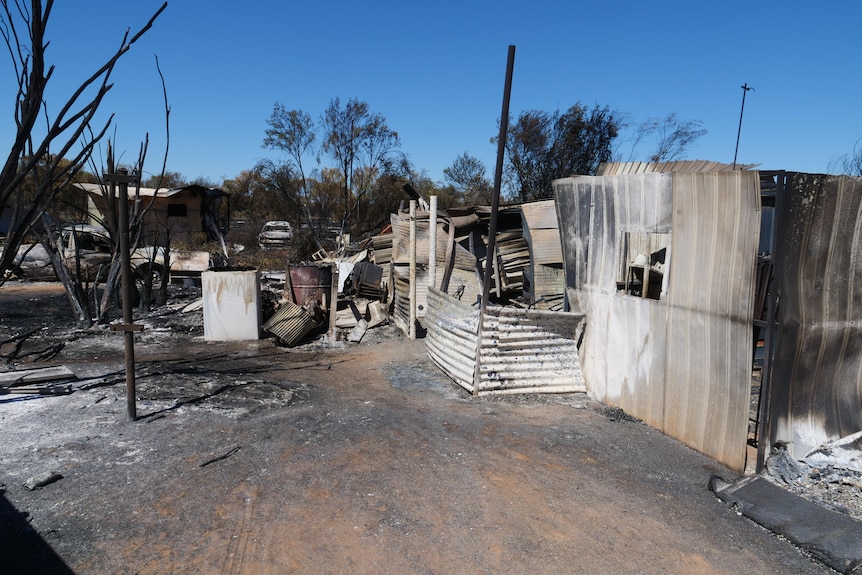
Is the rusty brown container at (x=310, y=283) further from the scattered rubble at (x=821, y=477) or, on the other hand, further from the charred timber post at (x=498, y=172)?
the scattered rubble at (x=821, y=477)

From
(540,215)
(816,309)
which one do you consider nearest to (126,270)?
(816,309)

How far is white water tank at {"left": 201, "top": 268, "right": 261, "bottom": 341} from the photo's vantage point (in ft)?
29.8

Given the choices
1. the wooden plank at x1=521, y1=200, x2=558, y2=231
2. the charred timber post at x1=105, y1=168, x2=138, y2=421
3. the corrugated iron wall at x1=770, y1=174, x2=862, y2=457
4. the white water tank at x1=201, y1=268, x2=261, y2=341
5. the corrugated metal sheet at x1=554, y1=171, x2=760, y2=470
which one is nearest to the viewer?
the corrugated iron wall at x1=770, y1=174, x2=862, y2=457

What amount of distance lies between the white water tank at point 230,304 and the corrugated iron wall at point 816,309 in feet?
24.6

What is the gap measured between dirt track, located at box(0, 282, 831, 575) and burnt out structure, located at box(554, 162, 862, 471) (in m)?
0.45

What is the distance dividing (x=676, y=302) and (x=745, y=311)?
2.27 ft

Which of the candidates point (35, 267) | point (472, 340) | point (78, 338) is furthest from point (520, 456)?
point (35, 267)

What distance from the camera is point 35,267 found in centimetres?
1761

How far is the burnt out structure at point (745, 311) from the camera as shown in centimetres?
405

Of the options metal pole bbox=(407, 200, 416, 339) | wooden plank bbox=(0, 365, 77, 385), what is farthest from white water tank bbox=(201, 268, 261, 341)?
wooden plank bbox=(0, 365, 77, 385)

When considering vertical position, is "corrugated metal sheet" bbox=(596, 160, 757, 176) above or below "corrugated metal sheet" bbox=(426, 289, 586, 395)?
above

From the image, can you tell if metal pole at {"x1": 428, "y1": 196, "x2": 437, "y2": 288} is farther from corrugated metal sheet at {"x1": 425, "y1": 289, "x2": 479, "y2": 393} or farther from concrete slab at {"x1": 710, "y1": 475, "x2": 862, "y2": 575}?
concrete slab at {"x1": 710, "y1": 475, "x2": 862, "y2": 575}

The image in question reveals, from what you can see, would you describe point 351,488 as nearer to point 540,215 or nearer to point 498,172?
point 498,172

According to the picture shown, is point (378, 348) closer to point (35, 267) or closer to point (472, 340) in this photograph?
point (472, 340)
